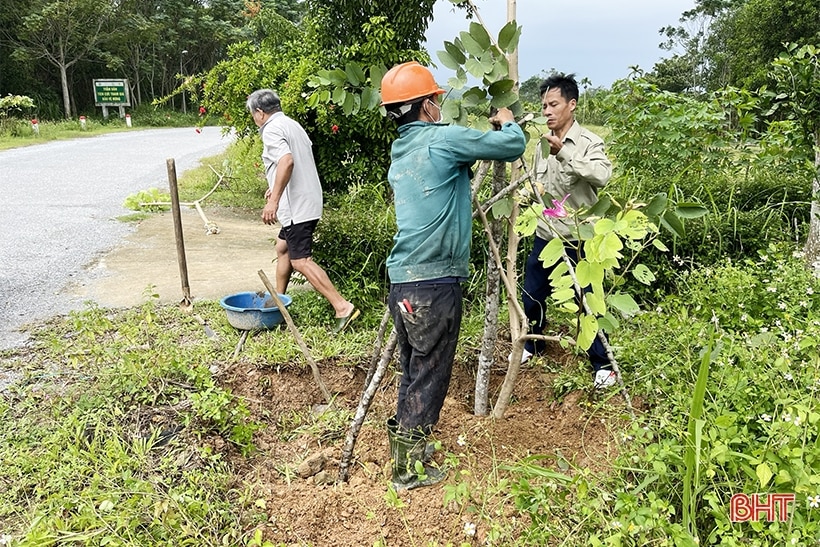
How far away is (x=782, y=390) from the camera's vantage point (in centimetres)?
239

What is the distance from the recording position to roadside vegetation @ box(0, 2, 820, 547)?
7.07 feet

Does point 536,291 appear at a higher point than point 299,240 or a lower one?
lower

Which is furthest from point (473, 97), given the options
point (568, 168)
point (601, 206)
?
point (568, 168)

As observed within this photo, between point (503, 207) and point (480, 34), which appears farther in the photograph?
point (503, 207)

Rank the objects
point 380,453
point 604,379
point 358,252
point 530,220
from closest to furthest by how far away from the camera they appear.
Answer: point 530,220, point 380,453, point 604,379, point 358,252

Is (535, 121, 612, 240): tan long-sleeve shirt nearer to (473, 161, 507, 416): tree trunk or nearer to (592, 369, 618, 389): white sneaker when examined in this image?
(473, 161, 507, 416): tree trunk

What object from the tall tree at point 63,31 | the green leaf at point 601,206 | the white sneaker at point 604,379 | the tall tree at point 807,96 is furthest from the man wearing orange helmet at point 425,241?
the tall tree at point 63,31

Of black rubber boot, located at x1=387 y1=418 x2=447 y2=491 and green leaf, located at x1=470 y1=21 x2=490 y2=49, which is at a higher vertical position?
green leaf, located at x1=470 y1=21 x2=490 y2=49

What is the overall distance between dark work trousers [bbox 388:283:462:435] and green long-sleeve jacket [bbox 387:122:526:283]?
2.9 inches

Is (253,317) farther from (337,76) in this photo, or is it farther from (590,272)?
(590,272)

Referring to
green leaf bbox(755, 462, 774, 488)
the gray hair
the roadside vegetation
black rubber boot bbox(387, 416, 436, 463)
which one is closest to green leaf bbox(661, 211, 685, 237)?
the roadside vegetation

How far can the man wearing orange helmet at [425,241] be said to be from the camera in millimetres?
2494

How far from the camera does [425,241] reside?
101 inches

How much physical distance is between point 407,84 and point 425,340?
1084 millimetres
